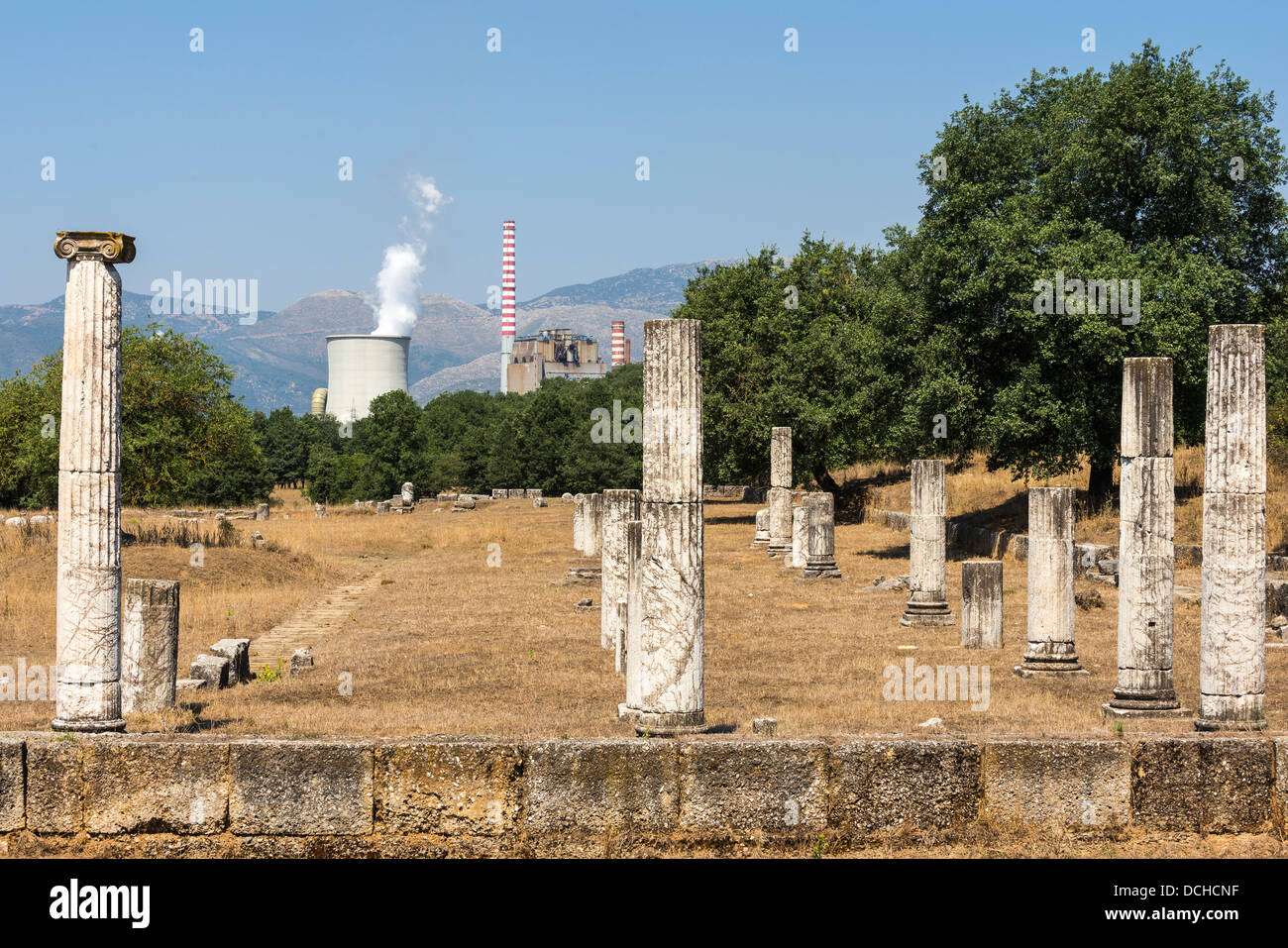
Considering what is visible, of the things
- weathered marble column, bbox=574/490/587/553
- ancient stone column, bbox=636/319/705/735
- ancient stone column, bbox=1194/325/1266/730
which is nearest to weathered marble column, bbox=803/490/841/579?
weathered marble column, bbox=574/490/587/553

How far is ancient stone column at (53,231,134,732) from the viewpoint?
11.8 metres

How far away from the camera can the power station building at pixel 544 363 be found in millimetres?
184250

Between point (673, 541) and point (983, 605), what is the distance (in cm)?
1013

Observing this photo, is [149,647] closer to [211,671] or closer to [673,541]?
[211,671]

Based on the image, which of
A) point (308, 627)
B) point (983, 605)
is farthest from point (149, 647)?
point (983, 605)

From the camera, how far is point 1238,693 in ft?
42.6

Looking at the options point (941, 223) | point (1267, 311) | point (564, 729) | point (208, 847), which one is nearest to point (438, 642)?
point (564, 729)

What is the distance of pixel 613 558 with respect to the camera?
22.4m

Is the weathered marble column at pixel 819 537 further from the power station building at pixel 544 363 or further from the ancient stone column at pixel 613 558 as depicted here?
the power station building at pixel 544 363

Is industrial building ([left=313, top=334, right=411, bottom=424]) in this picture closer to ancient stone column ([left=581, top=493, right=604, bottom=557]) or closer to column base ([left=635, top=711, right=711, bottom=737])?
ancient stone column ([left=581, top=493, right=604, bottom=557])

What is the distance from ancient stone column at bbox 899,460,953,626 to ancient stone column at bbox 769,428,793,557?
10.8 m

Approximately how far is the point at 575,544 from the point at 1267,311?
20.0 m

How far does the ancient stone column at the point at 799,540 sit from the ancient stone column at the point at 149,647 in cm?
1917

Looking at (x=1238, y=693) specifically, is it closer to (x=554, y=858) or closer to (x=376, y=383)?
(x=554, y=858)
